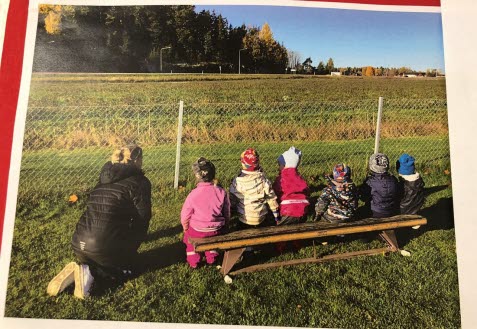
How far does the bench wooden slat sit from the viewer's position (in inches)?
70.9

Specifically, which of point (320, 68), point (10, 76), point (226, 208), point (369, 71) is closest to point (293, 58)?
point (320, 68)

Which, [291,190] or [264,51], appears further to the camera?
[264,51]

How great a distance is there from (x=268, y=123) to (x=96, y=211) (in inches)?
40.4

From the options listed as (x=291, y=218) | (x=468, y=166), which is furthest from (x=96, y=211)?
(x=468, y=166)

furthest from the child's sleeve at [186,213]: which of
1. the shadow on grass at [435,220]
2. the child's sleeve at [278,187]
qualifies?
the shadow on grass at [435,220]

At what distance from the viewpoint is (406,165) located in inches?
85.3

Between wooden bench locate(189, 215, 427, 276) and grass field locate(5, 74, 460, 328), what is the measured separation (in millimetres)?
47

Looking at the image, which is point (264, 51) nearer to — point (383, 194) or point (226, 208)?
point (226, 208)

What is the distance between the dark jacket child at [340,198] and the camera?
6.64 ft

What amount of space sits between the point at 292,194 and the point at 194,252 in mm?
588

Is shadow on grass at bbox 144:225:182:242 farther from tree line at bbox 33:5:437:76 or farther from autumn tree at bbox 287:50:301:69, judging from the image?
autumn tree at bbox 287:50:301:69

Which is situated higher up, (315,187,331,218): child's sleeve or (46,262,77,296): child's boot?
(315,187,331,218): child's sleeve

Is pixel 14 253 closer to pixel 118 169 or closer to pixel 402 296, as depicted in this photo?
pixel 118 169

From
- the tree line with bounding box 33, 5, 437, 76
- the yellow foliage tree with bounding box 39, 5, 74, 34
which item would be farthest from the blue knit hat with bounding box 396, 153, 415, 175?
the yellow foliage tree with bounding box 39, 5, 74, 34
